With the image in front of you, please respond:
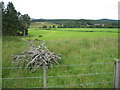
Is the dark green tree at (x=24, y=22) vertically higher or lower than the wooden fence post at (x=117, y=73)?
higher

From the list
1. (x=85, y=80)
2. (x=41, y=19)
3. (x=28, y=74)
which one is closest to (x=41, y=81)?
(x=28, y=74)

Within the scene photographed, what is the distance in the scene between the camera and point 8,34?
61.5 feet

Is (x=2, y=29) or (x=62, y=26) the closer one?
(x=2, y=29)

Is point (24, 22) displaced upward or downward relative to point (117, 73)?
upward

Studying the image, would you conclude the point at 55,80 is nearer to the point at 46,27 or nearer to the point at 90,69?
the point at 90,69

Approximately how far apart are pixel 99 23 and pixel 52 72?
29116mm

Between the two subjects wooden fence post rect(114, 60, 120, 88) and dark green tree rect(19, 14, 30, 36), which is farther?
dark green tree rect(19, 14, 30, 36)

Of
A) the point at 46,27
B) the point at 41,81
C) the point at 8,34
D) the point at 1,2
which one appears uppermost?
the point at 1,2

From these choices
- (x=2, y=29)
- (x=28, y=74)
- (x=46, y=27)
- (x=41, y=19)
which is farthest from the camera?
(x=46, y=27)

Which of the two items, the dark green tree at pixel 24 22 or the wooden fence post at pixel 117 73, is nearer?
the wooden fence post at pixel 117 73

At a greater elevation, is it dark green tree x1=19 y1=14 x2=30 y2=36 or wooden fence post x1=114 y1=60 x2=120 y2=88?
dark green tree x1=19 y1=14 x2=30 y2=36

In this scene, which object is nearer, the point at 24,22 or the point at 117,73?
the point at 117,73

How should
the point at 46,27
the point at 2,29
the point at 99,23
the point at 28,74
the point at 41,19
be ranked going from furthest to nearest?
the point at 46,27 → the point at 99,23 → the point at 41,19 → the point at 2,29 → the point at 28,74

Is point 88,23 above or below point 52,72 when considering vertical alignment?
above
